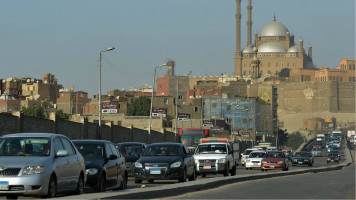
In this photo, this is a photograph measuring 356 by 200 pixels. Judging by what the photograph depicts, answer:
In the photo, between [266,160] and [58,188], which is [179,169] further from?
[266,160]

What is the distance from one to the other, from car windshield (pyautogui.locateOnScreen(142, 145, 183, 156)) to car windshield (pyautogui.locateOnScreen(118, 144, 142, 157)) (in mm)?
4509

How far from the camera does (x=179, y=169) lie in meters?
27.3

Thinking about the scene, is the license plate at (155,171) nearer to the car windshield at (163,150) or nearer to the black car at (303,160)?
the car windshield at (163,150)

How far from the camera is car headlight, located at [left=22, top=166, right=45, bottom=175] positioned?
17000mm

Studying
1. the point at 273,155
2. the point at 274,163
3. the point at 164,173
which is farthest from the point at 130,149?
the point at 273,155

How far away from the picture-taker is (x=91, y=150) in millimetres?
22328

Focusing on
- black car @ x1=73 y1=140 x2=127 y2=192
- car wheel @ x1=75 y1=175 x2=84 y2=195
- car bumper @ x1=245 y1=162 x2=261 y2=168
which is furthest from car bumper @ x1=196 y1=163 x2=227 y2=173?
car wheel @ x1=75 y1=175 x2=84 y2=195

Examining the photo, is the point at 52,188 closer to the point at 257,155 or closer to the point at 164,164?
the point at 164,164

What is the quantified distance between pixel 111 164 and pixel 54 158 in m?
4.23

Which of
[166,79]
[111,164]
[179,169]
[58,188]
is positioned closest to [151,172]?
[179,169]

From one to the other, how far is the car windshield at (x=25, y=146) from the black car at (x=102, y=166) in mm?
3193

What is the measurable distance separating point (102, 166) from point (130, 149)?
40.7 feet

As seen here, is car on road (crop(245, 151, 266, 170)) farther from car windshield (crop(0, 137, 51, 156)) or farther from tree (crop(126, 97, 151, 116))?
tree (crop(126, 97, 151, 116))

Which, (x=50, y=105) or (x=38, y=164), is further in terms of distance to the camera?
(x=50, y=105)
